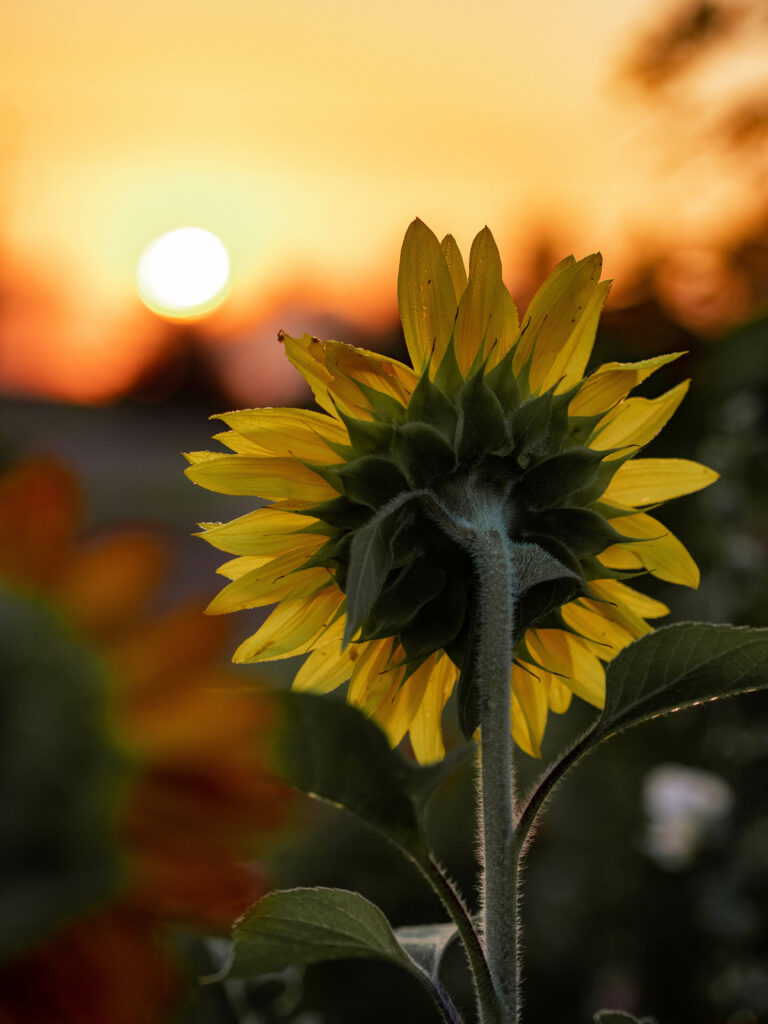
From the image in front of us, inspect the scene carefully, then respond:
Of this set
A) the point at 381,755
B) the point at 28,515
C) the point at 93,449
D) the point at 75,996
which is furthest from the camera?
the point at 93,449

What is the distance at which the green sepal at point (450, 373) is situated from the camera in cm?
53

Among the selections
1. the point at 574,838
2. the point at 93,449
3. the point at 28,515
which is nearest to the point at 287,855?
the point at 574,838

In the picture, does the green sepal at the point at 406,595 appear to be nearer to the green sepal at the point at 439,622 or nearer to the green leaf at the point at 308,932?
the green sepal at the point at 439,622

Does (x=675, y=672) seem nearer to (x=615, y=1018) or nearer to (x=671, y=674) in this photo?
(x=671, y=674)

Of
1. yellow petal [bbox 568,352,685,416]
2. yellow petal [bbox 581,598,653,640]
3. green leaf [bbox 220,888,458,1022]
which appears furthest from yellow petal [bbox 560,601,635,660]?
green leaf [bbox 220,888,458,1022]

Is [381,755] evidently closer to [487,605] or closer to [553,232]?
[487,605]

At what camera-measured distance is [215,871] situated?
52cm

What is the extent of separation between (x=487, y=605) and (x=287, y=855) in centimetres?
199

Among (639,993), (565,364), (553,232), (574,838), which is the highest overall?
(553,232)

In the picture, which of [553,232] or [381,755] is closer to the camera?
[381,755]

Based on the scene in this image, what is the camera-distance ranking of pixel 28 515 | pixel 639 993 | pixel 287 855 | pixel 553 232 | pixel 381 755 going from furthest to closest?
pixel 553 232 → pixel 287 855 → pixel 639 993 → pixel 28 515 → pixel 381 755

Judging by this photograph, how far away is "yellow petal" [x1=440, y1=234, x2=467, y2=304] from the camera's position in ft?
1.84

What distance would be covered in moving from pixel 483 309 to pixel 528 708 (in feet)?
0.72

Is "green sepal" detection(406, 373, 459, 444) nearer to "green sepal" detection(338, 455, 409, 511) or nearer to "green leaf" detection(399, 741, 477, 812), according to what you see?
"green sepal" detection(338, 455, 409, 511)
